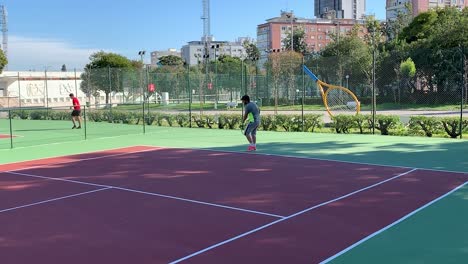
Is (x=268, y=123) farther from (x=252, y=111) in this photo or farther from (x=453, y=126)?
(x=453, y=126)

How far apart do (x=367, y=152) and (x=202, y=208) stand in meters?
6.92

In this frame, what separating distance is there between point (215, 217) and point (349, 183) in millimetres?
3166

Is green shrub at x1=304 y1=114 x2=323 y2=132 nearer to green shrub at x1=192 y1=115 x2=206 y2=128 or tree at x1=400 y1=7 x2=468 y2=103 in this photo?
green shrub at x1=192 y1=115 x2=206 y2=128

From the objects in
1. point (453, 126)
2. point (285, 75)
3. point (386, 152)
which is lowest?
point (386, 152)

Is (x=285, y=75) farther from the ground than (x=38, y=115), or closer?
farther from the ground

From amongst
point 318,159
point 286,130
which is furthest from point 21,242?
point 286,130

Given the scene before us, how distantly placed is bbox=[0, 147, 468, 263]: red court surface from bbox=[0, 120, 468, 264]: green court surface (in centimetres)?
33

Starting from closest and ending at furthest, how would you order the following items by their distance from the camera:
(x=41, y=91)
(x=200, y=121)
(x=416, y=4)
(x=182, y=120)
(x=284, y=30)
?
(x=200, y=121)
(x=182, y=120)
(x=41, y=91)
(x=416, y=4)
(x=284, y=30)

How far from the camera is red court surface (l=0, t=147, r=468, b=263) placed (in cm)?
556

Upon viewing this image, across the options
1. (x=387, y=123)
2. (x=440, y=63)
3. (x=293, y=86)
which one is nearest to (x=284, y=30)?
(x=293, y=86)

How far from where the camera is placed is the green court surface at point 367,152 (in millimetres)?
5418

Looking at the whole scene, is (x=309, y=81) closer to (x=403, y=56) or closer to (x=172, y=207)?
(x=403, y=56)

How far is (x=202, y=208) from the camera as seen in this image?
24.5 ft

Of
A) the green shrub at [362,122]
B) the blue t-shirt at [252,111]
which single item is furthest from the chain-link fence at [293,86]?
the blue t-shirt at [252,111]
